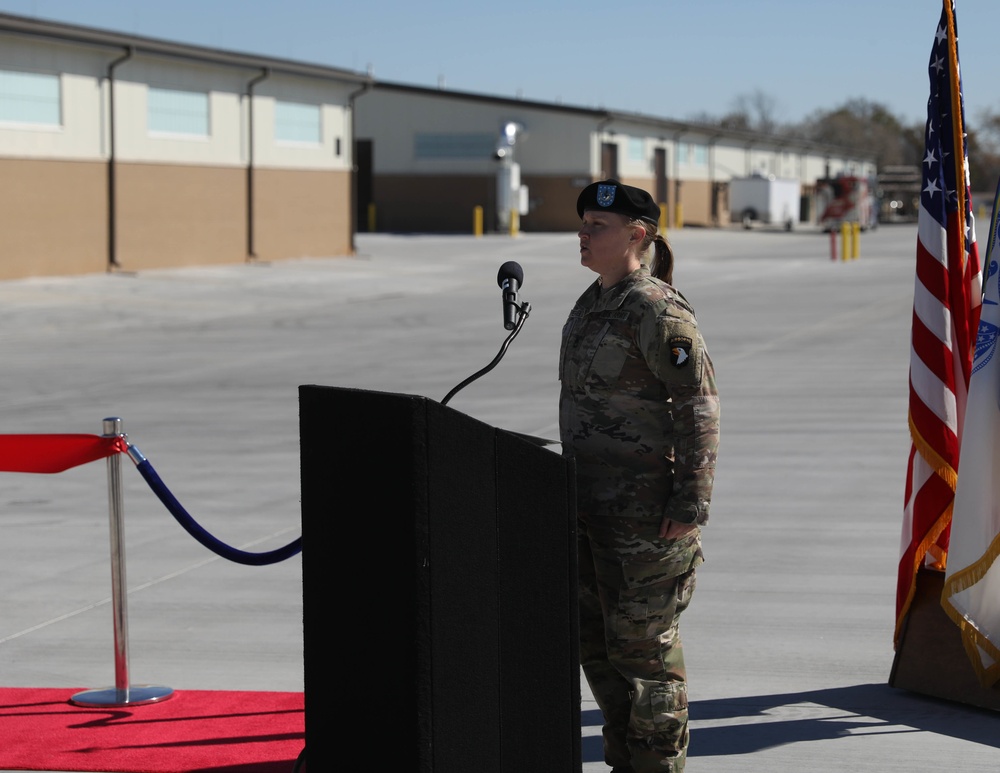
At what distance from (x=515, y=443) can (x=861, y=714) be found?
2352 mm

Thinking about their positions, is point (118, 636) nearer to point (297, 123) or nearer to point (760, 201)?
point (297, 123)

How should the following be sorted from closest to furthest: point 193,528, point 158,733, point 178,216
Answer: point 158,733, point 193,528, point 178,216

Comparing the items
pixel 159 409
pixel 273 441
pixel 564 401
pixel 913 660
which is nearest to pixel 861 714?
pixel 913 660

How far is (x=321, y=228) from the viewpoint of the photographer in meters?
41.2

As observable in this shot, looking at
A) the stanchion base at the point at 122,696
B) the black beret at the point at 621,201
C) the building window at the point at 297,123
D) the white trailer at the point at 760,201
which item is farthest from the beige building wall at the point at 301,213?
the black beret at the point at 621,201

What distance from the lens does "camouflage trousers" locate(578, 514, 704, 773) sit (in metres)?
4.42

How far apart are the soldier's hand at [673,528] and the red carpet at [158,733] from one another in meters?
1.65

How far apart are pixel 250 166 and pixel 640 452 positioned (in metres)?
34.2

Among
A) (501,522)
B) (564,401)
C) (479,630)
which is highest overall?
(564,401)

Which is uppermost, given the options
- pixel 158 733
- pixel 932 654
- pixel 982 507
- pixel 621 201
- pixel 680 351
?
pixel 621 201

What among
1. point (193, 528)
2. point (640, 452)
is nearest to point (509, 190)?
point (193, 528)

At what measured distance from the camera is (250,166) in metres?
37.5

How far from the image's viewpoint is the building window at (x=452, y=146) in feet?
194

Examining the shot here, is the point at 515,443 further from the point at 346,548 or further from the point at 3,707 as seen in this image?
the point at 3,707
